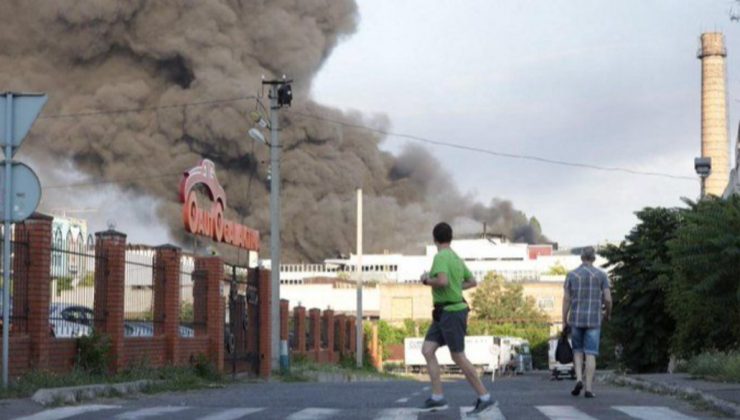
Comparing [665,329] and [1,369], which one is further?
[665,329]

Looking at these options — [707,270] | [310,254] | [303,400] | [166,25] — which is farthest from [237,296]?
[310,254]

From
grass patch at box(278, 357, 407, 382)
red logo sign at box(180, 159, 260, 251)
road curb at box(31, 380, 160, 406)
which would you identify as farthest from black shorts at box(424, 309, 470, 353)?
grass patch at box(278, 357, 407, 382)

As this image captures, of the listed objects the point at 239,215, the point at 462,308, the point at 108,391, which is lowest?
the point at 108,391

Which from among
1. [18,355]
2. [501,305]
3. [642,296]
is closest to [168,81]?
[501,305]

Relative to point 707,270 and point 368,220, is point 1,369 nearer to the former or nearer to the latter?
point 707,270

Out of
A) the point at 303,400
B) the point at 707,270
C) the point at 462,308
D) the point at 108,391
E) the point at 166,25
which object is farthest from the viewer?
the point at 166,25

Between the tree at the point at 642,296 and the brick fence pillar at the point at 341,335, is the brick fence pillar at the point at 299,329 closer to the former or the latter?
the brick fence pillar at the point at 341,335

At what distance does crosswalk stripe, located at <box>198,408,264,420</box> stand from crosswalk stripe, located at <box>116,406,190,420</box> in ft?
1.66

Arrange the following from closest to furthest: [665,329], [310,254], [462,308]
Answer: [462,308] → [665,329] → [310,254]

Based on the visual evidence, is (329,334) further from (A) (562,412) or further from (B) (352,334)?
(A) (562,412)

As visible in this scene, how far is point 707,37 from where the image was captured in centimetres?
7500

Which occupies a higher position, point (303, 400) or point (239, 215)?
point (239, 215)

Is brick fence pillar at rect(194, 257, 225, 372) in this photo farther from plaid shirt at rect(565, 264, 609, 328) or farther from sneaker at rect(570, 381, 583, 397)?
plaid shirt at rect(565, 264, 609, 328)

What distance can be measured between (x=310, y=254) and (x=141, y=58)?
967 inches
